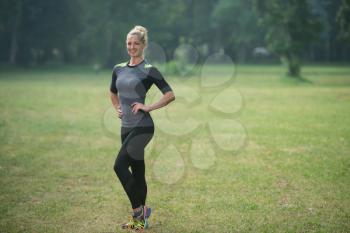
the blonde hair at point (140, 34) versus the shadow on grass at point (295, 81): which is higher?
the blonde hair at point (140, 34)

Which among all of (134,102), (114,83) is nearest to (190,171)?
(114,83)

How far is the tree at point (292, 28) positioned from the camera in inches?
1319

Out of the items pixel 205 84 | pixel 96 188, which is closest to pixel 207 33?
pixel 205 84

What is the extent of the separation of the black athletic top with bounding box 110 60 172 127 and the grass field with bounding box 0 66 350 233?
54.4 inches

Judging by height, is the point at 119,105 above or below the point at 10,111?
above

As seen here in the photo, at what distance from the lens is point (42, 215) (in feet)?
20.4

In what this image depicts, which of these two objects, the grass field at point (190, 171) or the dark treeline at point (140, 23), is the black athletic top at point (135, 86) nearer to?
the grass field at point (190, 171)

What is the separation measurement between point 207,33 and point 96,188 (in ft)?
260

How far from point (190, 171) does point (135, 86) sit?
3.68 metres

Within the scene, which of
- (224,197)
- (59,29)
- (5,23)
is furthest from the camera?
(59,29)

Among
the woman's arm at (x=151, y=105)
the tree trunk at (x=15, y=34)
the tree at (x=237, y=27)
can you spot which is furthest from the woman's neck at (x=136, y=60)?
the tree at (x=237, y=27)

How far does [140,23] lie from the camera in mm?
58750

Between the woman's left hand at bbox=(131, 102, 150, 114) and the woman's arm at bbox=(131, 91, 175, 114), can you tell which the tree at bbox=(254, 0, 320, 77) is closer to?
the woman's arm at bbox=(131, 91, 175, 114)

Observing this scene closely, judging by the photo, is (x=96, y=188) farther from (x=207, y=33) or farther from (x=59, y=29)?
(x=207, y=33)
